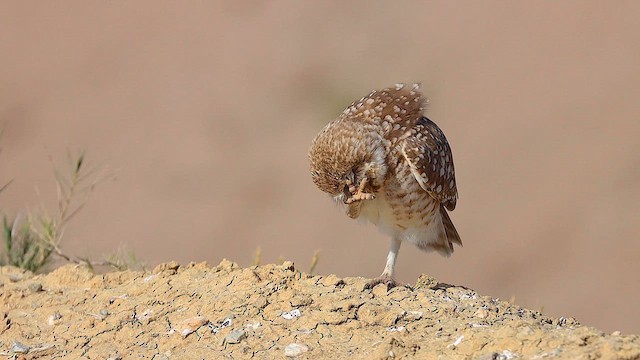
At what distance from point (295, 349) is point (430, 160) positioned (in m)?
2.13

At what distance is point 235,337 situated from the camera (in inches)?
239

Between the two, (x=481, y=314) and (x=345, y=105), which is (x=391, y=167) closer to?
(x=481, y=314)

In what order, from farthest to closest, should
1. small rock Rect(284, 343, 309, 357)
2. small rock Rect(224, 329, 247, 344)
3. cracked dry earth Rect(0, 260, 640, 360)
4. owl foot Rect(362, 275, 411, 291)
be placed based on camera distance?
owl foot Rect(362, 275, 411, 291) → small rock Rect(224, 329, 247, 344) → small rock Rect(284, 343, 309, 357) → cracked dry earth Rect(0, 260, 640, 360)

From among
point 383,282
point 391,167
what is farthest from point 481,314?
point 391,167

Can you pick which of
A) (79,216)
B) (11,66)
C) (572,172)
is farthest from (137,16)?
(572,172)

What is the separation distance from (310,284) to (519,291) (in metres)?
9.44

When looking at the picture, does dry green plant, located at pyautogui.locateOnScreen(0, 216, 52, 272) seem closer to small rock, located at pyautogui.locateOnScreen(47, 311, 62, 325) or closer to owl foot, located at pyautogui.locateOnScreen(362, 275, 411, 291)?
small rock, located at pyautogui.locateOnScreen(47, 311, 62, 325)

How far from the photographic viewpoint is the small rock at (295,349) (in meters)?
5.86

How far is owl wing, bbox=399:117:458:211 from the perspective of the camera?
7.46m

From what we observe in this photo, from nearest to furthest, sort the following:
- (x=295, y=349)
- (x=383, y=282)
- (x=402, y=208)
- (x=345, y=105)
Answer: (x=295, y=349), (x=383, y=282), (x=402, y=208), (x=345, y=105)

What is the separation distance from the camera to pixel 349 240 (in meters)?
16.2

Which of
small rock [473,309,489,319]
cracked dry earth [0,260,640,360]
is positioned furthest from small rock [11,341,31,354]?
small rock [473,309,489,319]

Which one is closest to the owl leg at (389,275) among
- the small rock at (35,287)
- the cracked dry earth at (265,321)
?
the cracked dry earth at (265,321)

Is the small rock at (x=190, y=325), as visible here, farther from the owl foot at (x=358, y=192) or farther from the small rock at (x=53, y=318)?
the owl foot at (x=358, y=192)
